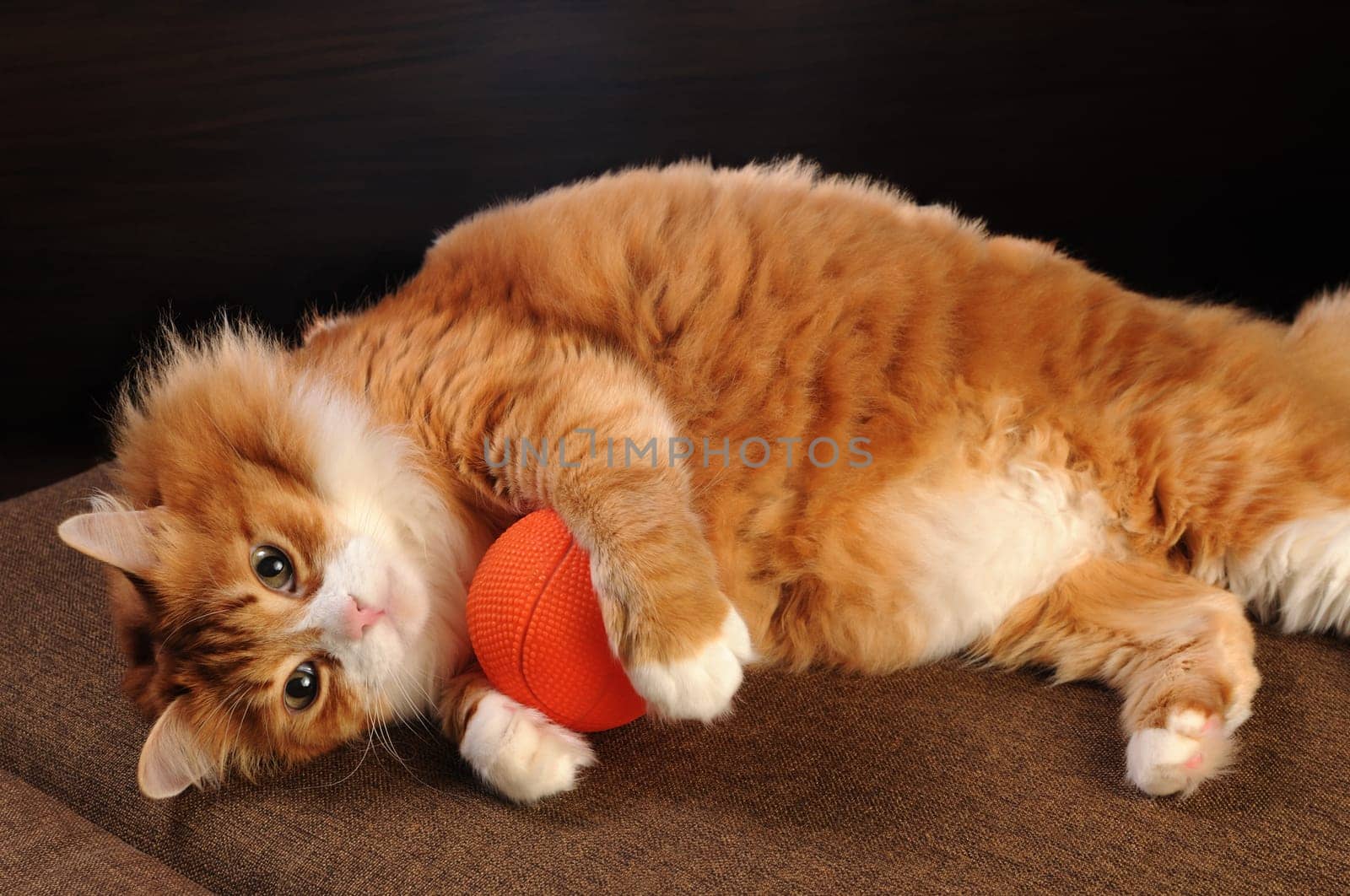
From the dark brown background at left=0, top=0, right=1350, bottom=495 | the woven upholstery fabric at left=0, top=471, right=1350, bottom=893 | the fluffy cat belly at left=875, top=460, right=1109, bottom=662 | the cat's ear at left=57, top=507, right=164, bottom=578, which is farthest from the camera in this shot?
the dark brown background at left=0, top=0, right=1350, bottom=495

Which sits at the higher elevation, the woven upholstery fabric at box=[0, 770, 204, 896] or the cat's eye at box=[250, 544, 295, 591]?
the cat's eye at box=[250, 544, 295, 591]

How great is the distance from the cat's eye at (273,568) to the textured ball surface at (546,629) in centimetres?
29

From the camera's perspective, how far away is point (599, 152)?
9.87ft

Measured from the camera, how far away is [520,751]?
1.45 m

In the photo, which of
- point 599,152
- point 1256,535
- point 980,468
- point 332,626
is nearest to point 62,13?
point 599,152

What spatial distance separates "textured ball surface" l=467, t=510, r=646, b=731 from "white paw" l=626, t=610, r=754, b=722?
3.7 inches

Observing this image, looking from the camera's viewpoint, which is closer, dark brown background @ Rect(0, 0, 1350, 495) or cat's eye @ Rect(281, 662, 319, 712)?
cat's eye @ Rect(281, 662, 319, 712)

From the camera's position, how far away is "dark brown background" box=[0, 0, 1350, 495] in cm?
280

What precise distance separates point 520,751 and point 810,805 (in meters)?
0.43

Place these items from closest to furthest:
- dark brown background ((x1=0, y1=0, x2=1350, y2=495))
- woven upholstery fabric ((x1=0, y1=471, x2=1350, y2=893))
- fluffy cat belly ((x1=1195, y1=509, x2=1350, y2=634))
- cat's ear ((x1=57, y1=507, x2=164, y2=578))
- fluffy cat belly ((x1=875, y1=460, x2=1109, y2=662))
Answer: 1. woven upholstery fabric ((x1=0, y1=471, x2=1350, y2=893))
2. cat's ear ((x1=57, y1=507, x2=164, y2=578))
3. fluffy cat belly ((x1=1195, y1=509, x2=1350, y2=634))
4. fluffy cat belly ((x1=875, y1=460, x2=1109, y2=662))
5. dark brown background ((x1=0, y1=0, x2=1350, y2=495))

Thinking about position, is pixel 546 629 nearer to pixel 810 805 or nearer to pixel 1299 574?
pixel 810 805

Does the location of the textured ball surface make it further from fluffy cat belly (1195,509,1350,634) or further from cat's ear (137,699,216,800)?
fluffy cat belly (1195,509,1350,634)

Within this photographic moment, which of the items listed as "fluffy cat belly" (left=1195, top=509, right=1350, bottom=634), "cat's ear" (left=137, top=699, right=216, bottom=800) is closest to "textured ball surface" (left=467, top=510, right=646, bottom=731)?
"cat's ear" (left=137, top=699, right=216, bottom=800)

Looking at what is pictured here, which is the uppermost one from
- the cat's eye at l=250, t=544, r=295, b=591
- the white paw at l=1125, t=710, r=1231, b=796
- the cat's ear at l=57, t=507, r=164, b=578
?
the cat's ear at l=57, t=507, r=164, b=578
